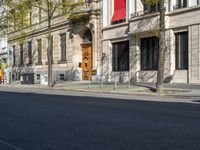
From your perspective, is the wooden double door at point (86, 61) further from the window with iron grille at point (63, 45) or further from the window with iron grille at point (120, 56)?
the window with iron grille at point (120, 56)

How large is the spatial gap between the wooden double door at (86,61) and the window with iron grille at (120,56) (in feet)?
14.2

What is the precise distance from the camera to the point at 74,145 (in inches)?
345

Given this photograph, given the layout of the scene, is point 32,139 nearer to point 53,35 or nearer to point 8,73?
point 53,35

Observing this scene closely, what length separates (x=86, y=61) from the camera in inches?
1796

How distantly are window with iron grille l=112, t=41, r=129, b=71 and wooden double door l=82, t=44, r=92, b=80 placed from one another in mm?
4313

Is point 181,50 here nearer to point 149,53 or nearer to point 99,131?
point 149,53

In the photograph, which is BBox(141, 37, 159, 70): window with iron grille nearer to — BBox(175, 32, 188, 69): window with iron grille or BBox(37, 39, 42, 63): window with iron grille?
BBox(175, 32, 188, 69): window with iron grille

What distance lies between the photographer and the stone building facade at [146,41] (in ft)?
102

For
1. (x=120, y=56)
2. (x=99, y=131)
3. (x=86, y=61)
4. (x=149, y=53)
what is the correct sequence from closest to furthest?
1. (x=99, y=131)
2. (x=149, y=53)
3. (x=120, y=56)
4. (x=86, y=61)

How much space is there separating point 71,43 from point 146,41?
12066 millimetres

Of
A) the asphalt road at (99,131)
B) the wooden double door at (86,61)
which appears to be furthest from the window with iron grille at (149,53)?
the asphalt road at (99,131)

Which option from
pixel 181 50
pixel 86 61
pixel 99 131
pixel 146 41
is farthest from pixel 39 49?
pixel 99 131

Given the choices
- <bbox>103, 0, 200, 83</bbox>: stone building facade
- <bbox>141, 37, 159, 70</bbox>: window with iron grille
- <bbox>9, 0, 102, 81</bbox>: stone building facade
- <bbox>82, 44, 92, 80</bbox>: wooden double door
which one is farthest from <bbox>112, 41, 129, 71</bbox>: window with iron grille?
<bbox>82, 44, 92, 80</bbox>: wooden double door

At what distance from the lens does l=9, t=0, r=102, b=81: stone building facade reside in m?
42.5
